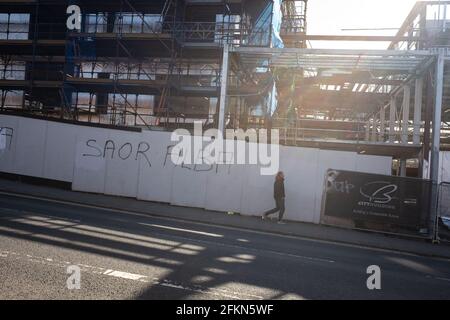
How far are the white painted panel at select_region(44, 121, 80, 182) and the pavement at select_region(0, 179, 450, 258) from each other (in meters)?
0.70

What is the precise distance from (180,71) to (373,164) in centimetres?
1269

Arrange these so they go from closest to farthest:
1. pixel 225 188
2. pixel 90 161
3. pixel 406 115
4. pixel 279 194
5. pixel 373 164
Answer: pixel 279 194 → pixel 373 164 → pixel 225 188 → pixel 90 161 → pixel 406 115

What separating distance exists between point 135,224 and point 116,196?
239 inches

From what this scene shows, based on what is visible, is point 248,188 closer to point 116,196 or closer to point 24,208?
point 116,196

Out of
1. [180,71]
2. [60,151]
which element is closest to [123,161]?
[60,151]

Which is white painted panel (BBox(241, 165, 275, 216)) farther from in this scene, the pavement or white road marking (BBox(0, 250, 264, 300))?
white road marking (BBox(0, 250, 264, 300))

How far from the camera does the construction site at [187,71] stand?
20344mm

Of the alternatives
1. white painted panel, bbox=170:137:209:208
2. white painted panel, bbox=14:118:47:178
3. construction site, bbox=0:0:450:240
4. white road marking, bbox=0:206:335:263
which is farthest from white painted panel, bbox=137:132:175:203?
white road marking, bbox=0:206:335:263

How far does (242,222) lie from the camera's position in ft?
44.4

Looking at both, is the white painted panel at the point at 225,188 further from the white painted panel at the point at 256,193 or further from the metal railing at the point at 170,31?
the metal railing at the point at 170,31

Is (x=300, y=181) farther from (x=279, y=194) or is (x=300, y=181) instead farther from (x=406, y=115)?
(x=406, y=115)

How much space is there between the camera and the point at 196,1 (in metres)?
24.0

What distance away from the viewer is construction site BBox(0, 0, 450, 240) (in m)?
20.3
